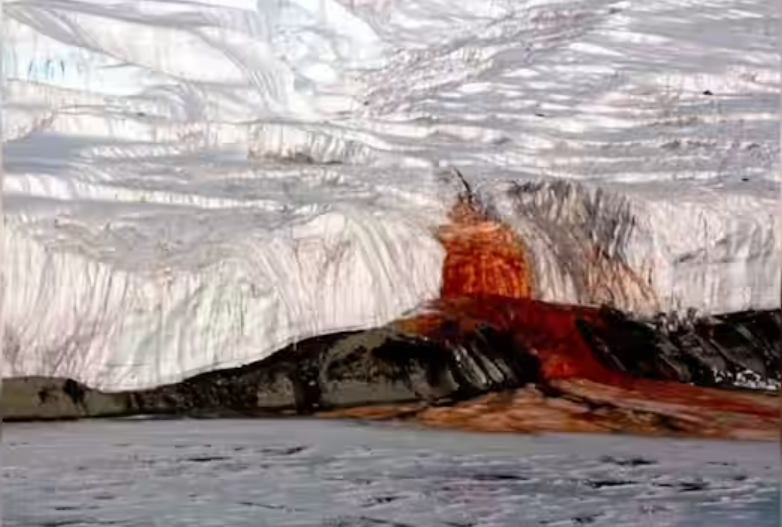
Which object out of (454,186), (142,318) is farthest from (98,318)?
(454,186)

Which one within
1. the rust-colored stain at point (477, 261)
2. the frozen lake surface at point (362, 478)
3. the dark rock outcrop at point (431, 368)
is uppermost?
the rust-colored stain at point (477, 261)

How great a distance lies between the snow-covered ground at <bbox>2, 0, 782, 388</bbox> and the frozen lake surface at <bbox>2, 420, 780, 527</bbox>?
0.12 meters

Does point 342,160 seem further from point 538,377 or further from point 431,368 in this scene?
point 538,377

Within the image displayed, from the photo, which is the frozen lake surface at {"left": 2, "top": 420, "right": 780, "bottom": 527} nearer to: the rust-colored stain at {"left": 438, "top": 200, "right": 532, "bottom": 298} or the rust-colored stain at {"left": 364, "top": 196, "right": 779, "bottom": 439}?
the rust-colored stain at {"left": 364, "top": 196, "right": 779, "bottom": 439}

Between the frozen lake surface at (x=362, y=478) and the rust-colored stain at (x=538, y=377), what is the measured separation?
0.10 ft

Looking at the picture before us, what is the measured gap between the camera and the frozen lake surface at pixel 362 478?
204 centimetres

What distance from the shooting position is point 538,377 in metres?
2.15

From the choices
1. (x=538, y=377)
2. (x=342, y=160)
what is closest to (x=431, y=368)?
(x=538, y=377)

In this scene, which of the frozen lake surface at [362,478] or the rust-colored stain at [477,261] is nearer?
the frozen lake surface at [362,478]

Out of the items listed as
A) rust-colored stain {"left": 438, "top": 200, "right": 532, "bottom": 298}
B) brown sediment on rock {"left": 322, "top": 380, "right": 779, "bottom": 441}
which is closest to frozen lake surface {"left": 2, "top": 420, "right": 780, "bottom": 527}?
brown sediment on rock {"left": 322, "top": 380, "right": 779, "bottom": 441}

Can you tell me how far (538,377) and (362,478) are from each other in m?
0.33

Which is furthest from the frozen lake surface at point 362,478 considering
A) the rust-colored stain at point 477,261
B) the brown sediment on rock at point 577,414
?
the rust-colored stain at point 477,261

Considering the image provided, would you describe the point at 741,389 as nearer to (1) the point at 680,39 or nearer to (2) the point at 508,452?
(2) the point at 508,452

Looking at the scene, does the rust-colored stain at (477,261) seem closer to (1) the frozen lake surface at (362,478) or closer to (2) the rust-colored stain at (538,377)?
(2) the rust-colored stain at (538,377)
